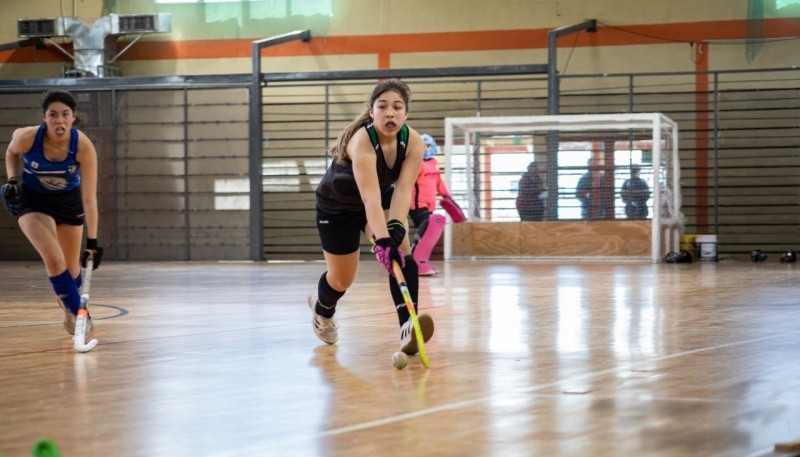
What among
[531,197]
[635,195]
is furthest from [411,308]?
[531,197]

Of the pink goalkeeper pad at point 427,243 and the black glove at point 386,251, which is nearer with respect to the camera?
the black glove at point 386,251

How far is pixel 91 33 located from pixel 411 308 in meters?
17.5

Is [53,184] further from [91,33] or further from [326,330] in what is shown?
[91,33]

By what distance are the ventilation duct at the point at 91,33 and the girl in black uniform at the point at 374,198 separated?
52.1 feet

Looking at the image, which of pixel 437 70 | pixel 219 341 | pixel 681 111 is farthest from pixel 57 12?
pixel 219 341

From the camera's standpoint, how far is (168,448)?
11.4 feet

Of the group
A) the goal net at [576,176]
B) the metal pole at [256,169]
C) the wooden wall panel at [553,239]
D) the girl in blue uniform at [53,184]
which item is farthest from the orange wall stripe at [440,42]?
Answer: the girl in blue uniform at [53,184]

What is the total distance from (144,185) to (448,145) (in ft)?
22.0

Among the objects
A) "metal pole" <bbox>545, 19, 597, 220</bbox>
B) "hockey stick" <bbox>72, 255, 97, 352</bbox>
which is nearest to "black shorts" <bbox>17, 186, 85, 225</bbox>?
"hockey stick" <bbox>72, 255, 97, 352</bbox>

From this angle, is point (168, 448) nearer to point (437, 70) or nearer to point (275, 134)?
point (437, 70)

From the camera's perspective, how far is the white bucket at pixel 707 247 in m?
18.4

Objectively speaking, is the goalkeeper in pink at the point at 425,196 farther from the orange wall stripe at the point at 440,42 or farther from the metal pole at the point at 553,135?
the orange wall stripe at the point at 440,42

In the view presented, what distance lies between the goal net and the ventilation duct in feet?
20.3

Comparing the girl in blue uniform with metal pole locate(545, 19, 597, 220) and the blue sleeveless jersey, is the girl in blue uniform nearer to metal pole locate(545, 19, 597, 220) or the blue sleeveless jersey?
the blue sleeveless jersey
